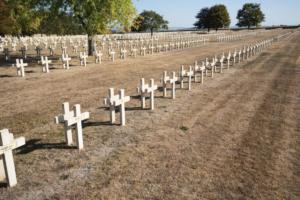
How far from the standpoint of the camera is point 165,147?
678cm

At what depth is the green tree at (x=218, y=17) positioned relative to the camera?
10382cm

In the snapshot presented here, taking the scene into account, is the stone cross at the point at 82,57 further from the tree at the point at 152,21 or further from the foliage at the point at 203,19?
the foliage at the point at 203,19

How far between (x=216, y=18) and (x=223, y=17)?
98.5 inches

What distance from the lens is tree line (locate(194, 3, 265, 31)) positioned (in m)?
104

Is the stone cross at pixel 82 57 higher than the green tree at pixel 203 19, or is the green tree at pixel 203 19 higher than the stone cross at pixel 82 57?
the green tree at pixel 203 19

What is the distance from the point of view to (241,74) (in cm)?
1711

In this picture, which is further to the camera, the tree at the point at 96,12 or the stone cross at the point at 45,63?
the tree at the point at 96,12

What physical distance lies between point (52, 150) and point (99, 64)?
47.8 ft

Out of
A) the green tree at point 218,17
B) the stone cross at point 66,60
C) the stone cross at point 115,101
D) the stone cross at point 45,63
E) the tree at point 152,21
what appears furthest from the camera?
the green tree at point 218,17

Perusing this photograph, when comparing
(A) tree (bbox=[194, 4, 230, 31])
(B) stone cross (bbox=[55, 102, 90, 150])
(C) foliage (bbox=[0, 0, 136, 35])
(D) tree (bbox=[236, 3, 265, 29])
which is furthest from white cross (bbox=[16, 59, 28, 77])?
(D) tree (bbox=[236, 3, 265, 29])

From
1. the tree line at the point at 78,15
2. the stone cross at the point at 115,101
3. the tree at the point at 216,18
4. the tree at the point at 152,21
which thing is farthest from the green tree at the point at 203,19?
the stone cross at the point at 115,101

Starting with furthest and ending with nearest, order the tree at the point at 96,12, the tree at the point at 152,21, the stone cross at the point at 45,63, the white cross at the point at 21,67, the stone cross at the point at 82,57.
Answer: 1. the tree at the point at 152,21
2. the tree at the point at 96,12
3. the stone cross at the point at 82,57
4. the stone cross at the point at 45,63
5. the white cross at the point at 21,67

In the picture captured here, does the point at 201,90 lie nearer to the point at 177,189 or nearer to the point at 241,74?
the point at 241,74

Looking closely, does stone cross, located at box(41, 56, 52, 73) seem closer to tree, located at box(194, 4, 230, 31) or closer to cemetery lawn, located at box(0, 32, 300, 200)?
cemetery lawn, located at box(0, 32, 300, 200)
